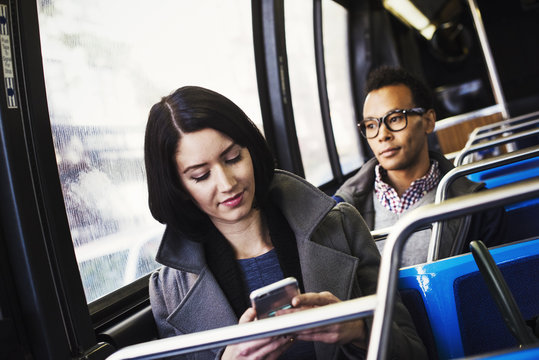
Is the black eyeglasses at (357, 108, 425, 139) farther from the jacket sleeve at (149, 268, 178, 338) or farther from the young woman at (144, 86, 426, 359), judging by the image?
the jacket sleeve at (149, 268, 178, 338)

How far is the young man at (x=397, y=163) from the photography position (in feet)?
7.38

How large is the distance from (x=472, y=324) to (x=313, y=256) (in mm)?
449

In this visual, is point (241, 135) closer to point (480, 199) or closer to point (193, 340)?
point (193, 340)

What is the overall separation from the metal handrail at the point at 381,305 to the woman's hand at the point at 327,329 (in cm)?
23

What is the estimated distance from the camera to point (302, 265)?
4.99 feet

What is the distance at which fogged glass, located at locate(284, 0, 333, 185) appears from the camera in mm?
4578

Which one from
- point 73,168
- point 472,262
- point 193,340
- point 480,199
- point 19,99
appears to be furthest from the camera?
point 73,168

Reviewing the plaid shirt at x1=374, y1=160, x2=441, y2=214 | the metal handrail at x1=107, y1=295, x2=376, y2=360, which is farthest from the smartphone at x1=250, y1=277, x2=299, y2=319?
the plaid shirt at x1=374, y1=160, x2=441, y2=214

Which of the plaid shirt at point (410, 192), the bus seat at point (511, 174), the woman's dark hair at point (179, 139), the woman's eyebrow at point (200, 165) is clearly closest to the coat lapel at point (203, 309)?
the woman's dark hair at point (179, 139)

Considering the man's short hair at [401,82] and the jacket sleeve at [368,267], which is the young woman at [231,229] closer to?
the jacket sleeve at [368,267]

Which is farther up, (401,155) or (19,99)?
(19,99)

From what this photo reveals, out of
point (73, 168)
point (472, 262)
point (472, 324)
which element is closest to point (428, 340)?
point (472, 324)

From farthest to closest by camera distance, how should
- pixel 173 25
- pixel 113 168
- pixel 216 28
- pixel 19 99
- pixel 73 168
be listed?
pixel 216 28 → pixel 173 25 → pixel 113 168 → pixel 73 168 → pixel 19 99

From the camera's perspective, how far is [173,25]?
2740mm
